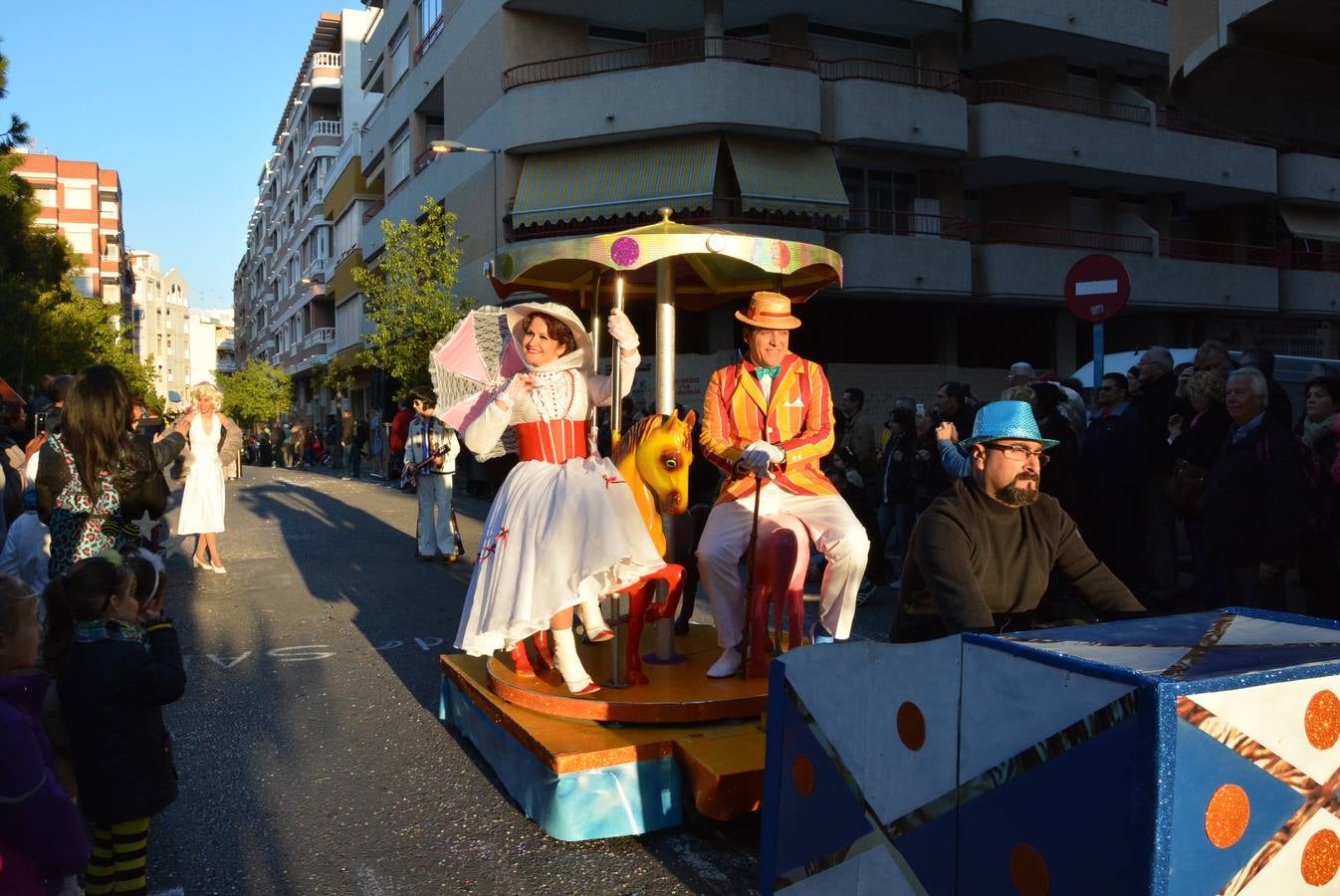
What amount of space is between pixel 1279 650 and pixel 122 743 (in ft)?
10.8

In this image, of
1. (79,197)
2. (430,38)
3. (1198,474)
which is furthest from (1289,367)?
(79,197)

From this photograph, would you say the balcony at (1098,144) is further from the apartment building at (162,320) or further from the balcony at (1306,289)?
the apartment building at (162,320)

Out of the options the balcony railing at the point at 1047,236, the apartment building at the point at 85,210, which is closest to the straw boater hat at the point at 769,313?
the balcony railing at the point at 1047,236

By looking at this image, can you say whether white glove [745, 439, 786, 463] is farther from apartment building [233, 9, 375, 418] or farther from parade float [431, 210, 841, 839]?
apartment building [233, 9, 375, 418]

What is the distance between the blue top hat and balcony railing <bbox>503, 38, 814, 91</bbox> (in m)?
18.8

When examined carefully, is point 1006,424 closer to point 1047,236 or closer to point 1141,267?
point 1047,236

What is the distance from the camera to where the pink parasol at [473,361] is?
19.0 ft

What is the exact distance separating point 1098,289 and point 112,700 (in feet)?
27.4

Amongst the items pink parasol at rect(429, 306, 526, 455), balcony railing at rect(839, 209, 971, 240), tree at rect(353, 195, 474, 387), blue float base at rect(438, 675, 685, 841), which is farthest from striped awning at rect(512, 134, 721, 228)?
blue float base at rect(438, 675, 685, 841)

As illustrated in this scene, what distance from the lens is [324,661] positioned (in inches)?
303

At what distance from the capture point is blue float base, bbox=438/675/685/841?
416cm

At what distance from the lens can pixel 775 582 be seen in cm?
518

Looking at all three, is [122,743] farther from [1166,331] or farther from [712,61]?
[1166,331]

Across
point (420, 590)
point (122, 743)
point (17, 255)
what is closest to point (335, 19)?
point (17, 255)
